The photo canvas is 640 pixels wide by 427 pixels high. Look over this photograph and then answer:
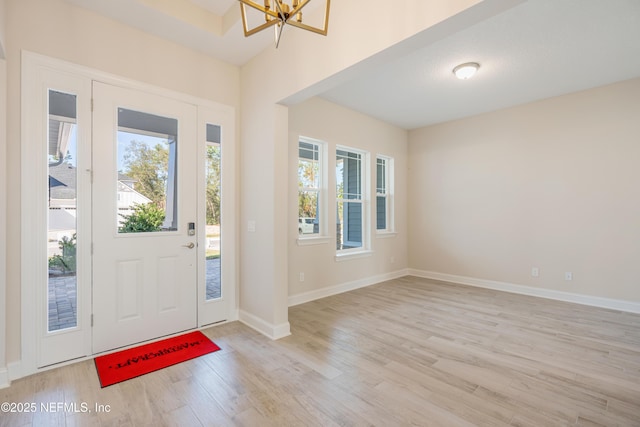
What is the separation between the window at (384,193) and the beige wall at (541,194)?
0.64 metres

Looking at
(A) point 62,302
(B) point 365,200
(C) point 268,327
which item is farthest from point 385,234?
(A) point 62,302

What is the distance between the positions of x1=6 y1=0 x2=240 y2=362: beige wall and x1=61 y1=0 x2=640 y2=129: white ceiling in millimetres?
129

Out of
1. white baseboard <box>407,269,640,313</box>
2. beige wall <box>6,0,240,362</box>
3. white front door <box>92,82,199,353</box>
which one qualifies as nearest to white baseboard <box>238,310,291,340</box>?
white front door <box>92,82,199,353</box>

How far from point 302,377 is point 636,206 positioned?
472 centimetres

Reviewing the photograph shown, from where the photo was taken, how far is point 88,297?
99.9 inches

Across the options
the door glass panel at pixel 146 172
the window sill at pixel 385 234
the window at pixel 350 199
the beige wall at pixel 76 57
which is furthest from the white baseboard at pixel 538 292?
the beige wall at pixel 76 57

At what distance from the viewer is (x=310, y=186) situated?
14.6 feet

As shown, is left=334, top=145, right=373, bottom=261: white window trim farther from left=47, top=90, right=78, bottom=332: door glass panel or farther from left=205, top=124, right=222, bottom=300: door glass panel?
left=47, top=90, right=78, bottom=332: door glass panel

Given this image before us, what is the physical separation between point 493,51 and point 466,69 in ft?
1.03

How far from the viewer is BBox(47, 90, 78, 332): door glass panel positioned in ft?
7.84

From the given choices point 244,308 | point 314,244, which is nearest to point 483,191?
point 314,244

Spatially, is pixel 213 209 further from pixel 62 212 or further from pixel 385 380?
pixel 385 380

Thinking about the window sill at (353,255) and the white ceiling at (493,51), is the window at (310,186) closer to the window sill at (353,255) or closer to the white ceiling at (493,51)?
the window sill at (353,255)

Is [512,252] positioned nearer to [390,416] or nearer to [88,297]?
[390,416]
